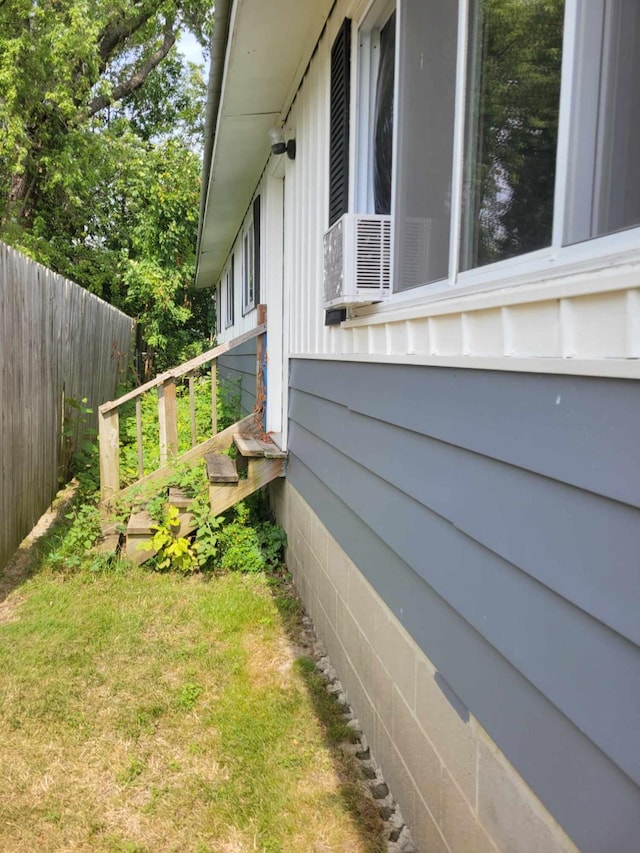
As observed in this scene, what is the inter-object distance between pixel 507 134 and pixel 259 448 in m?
3.66

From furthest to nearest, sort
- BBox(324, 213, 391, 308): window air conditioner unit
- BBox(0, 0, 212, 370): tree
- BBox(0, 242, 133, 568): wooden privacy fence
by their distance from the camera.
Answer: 1. BBox(0, 0, 212, 370): tree
2. BBox(0, 242, 133, 568): wooden privacy fence
3. BBox(324, 213, 391, 308): window air conditioner unit

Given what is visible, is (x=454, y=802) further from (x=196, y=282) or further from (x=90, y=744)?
(x=196, y=282)

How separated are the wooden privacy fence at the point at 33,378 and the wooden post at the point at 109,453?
20.8 inches

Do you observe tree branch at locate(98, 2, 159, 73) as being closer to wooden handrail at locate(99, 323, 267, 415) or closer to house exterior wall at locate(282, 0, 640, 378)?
wooden handrail at locate(99, 323, 267, 415)

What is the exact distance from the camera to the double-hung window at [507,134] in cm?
128

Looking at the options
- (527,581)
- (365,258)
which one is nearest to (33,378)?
(365,258)

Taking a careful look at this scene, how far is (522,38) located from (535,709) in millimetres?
1670

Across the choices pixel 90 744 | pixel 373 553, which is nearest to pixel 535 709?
pixel 373 553

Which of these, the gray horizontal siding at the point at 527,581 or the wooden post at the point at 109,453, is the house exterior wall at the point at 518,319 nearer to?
the gray horizontal siding at the point at 527,581

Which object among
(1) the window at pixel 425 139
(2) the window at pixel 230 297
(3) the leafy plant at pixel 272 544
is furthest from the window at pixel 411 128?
(2) the window at pixel 230 297

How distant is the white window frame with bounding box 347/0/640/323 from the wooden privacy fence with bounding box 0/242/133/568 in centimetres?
276

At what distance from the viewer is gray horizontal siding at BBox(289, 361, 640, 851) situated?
118 cm

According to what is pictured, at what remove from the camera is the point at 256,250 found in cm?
732

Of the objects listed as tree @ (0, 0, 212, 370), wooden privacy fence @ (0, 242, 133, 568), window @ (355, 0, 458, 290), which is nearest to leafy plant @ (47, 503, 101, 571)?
wooden privacy fence @ (0, 242, 133, 568)
